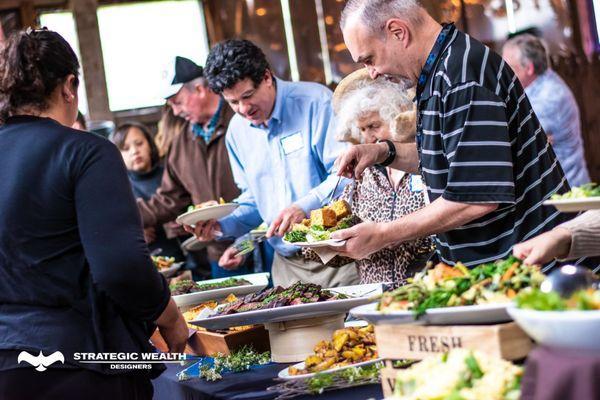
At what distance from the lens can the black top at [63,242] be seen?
2094mm

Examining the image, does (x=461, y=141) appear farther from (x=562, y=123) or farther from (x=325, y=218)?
(x=562, y=123)

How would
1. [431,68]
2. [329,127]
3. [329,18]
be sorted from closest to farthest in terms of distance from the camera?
[431,68] < [329,127] < [329,18]

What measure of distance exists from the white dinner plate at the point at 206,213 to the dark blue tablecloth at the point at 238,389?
1.00 m

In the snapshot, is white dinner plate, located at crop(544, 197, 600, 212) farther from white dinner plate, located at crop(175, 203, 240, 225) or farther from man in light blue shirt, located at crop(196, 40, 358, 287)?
white dinner plate, located at crop(175, 203, 240, 225)

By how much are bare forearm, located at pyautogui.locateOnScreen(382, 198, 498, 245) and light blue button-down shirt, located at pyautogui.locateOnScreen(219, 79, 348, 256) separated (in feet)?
4.72

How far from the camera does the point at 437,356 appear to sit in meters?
1.66

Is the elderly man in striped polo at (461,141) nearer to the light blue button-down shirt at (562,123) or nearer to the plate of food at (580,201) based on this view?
the plate of food at (580,201)

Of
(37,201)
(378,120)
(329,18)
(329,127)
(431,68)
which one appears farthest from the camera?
(329,18)

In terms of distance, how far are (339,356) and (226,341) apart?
24.4 inches

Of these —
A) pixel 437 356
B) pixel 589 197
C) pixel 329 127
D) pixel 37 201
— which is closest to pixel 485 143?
Answer: pixel 589 197

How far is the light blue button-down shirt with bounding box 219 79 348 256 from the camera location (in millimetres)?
3938

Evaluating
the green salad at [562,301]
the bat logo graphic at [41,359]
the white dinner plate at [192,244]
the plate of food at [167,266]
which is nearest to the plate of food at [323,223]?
the bat logo graphic at [41,359]

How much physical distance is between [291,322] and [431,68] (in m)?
0.81

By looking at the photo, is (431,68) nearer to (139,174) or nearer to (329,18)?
(139,174)
